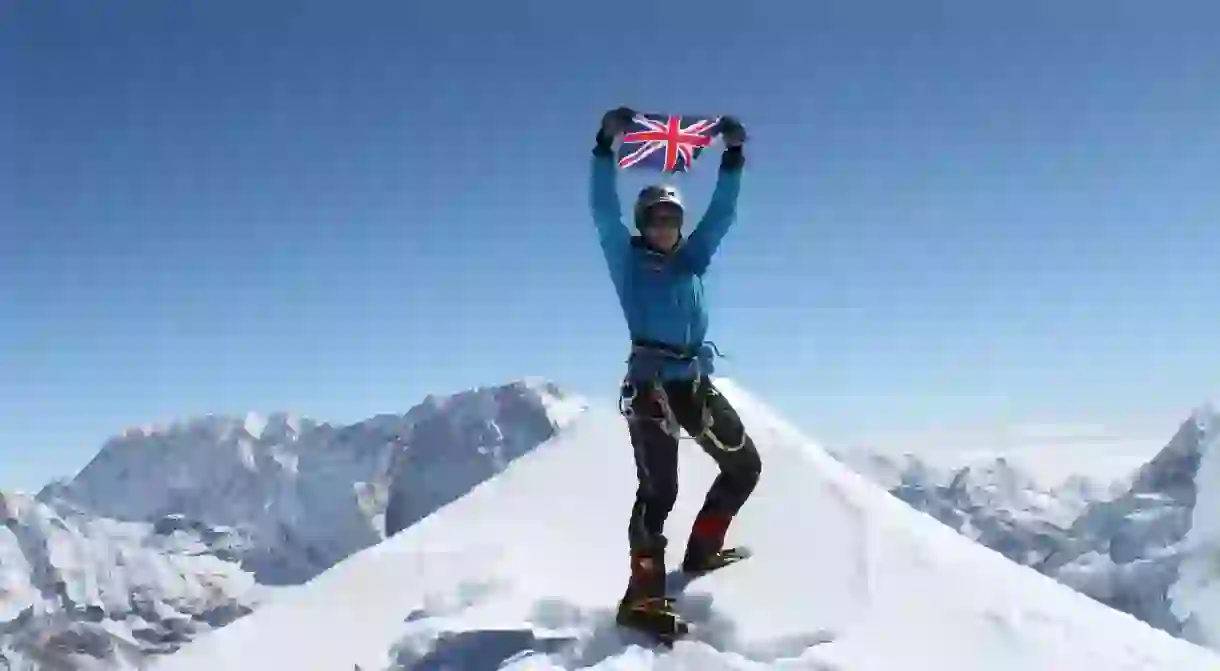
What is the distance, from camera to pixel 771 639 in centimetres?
673

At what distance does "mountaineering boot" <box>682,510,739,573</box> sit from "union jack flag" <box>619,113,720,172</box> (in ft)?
9.81

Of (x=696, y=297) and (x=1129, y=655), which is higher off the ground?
(x=696, y=297)

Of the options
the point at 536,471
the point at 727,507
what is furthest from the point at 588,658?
the point at 536,471

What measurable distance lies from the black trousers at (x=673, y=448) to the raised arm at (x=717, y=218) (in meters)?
0.99

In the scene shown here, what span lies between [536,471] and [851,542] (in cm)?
455

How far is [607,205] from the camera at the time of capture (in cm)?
741

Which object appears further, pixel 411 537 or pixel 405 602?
pixel 411 537

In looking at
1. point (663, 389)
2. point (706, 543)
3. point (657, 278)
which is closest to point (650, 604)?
point (706, 543)

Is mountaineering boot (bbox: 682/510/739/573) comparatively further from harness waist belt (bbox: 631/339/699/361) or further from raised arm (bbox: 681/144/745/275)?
raised arm (bbox: 681/144/745/275)

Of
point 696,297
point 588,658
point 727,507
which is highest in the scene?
point 696,297

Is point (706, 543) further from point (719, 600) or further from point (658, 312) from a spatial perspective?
point (658, 312)

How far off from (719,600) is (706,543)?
2.33 feet

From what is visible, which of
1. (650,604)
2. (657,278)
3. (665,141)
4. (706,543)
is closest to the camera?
(650,604)

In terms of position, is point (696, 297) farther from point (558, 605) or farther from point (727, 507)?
point (558, 605)
